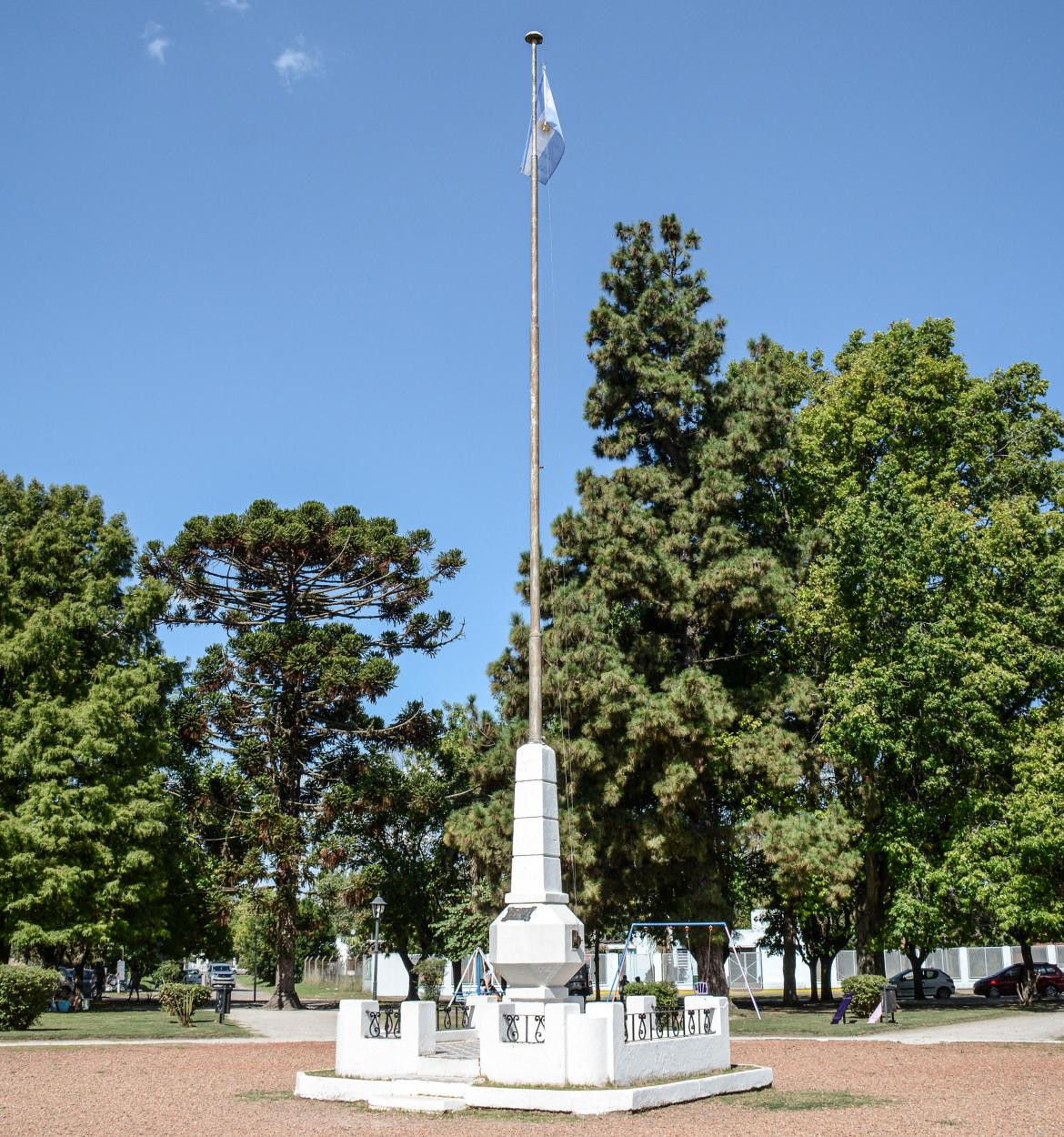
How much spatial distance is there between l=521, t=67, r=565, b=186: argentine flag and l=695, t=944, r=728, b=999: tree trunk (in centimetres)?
1879

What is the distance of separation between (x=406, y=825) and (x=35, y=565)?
50.8 ft

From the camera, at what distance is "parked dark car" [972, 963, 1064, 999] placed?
4019 cm

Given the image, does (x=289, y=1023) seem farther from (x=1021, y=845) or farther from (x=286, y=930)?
(x=1021, y=845)

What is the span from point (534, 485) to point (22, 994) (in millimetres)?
16196

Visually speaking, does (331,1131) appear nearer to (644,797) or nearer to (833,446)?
(644,797)

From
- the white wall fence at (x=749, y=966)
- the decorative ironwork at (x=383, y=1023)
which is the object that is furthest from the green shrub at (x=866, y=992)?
the white wall fence at (x=749, y=966)

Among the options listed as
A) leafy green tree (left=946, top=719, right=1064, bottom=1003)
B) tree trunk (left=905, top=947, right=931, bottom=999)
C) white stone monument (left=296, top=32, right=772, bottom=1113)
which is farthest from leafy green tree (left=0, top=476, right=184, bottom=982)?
tree trunk (left=905, top=947, right=931, bottom=999)

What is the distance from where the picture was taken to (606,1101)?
11820 mm

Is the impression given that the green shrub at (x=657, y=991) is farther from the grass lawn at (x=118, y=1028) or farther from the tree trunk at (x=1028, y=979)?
the tree trunk at (x=1028, y=979)

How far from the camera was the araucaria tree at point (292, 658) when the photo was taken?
34.3 metres

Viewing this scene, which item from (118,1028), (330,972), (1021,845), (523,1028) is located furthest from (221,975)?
(523,1028)

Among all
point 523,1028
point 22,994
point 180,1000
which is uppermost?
point 523,1028

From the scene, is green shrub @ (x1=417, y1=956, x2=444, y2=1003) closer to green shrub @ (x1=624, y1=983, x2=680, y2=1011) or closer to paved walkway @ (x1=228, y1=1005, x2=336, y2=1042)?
paved walkway @ (x1=228, y1=1005, x2=336, y2=1042)

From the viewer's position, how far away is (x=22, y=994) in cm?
2334
